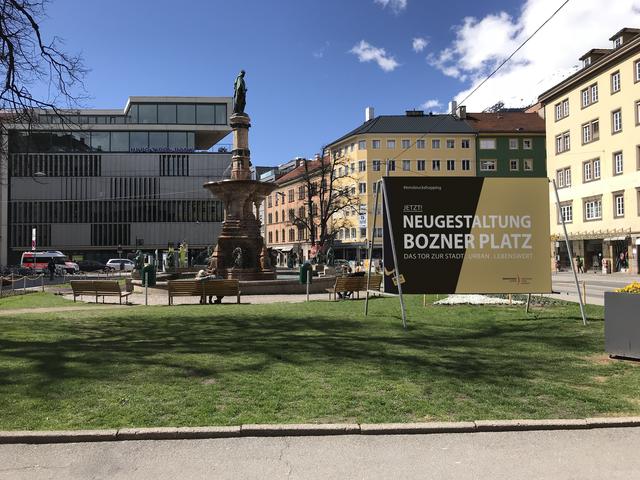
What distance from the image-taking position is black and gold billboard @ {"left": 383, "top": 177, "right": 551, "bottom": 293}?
12734mm

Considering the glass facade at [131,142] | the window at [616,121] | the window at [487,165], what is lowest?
the window at [616,121]

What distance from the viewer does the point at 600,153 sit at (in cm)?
4750

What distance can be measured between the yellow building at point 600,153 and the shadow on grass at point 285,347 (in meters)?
34.9

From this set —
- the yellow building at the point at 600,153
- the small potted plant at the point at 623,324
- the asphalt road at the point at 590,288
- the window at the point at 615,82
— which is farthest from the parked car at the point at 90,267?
the small potted plant at the point at 623,324

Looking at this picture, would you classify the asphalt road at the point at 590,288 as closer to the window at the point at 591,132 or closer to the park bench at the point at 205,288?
the park bench at the point at 205,288

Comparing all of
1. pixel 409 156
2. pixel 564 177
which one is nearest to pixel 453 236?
A: pixel 564 177

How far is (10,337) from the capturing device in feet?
34.9

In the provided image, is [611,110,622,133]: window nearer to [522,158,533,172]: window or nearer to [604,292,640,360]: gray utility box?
[522,158,533,172]: window

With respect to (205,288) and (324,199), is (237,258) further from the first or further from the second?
(324,199)

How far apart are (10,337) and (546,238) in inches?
453

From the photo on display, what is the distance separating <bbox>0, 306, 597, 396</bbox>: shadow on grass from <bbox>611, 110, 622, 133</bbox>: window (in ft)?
125

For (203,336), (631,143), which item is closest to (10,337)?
(203,336)

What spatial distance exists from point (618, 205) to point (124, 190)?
6151 cm

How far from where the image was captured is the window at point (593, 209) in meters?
47.7
